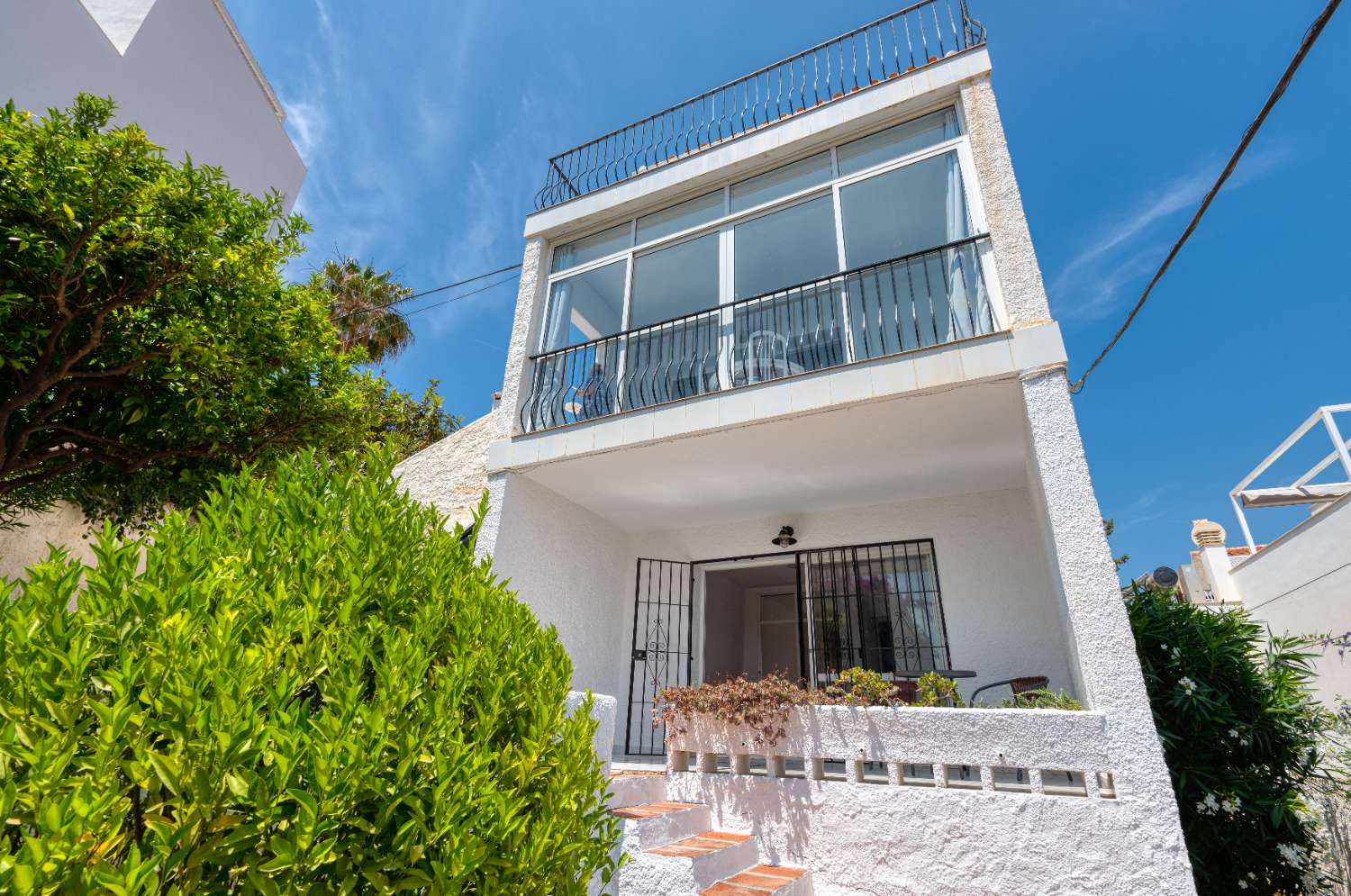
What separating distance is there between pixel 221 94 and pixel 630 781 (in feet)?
35.4

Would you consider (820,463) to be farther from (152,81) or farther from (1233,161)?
(152,81)

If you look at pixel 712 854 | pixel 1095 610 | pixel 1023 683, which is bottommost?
pixel 712 854

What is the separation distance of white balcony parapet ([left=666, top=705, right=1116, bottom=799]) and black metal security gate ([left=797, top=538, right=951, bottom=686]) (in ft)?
5.14

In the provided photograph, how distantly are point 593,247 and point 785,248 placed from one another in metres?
2.20

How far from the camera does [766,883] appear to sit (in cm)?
338

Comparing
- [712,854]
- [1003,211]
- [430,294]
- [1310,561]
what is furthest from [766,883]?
[430,294]

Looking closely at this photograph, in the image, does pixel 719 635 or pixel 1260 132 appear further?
pixel 719 635

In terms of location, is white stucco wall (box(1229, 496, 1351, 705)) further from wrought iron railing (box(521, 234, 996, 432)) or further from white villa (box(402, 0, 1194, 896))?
wrought iron railing (box(521, 234, 996, 432))

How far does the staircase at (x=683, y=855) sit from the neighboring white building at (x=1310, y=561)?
539 cm

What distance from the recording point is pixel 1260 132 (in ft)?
11.3

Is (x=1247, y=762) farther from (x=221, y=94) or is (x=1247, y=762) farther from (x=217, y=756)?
(x=221, y=94)

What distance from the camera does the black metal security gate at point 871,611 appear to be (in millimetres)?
6000

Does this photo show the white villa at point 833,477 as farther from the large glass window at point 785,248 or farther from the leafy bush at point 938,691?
the leafy bush at point 938,691

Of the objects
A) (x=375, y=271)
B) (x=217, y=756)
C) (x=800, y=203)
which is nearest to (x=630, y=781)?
(x=217, y=756)
